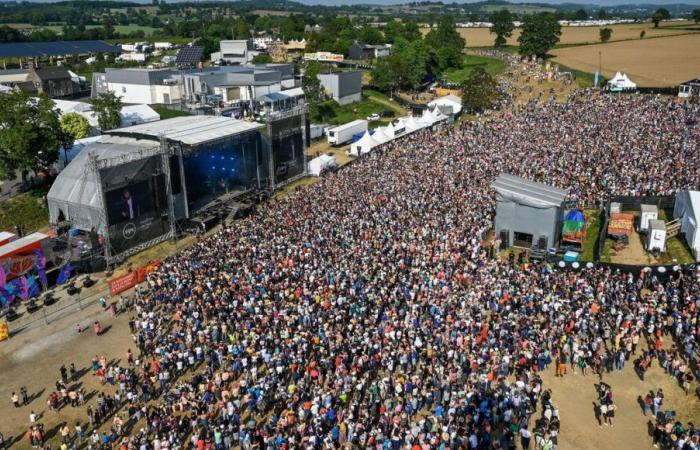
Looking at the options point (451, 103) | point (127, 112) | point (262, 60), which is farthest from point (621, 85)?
point (127, 112)

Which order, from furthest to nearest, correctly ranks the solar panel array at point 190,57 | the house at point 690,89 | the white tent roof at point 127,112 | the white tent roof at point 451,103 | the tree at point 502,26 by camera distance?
the tree at point 502,26 → the solar panel array at point 190,57 → the white tent roof at point 451,103 → the house at point 690,89 → the white tent roof at point 127,112

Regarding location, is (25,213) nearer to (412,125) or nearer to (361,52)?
(412,125)

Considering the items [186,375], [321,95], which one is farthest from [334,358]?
[321,95]

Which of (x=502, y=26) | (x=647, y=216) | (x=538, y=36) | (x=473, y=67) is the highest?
(x=502, y=26)

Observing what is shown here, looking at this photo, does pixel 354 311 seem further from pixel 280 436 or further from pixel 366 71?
pixel 366 71

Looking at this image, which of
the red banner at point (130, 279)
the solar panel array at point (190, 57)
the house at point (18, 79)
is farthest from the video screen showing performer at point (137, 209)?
the solar panel array at point (190, 57)

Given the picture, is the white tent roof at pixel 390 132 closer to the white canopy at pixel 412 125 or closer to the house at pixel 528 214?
the white canopy at pixel 412 125
